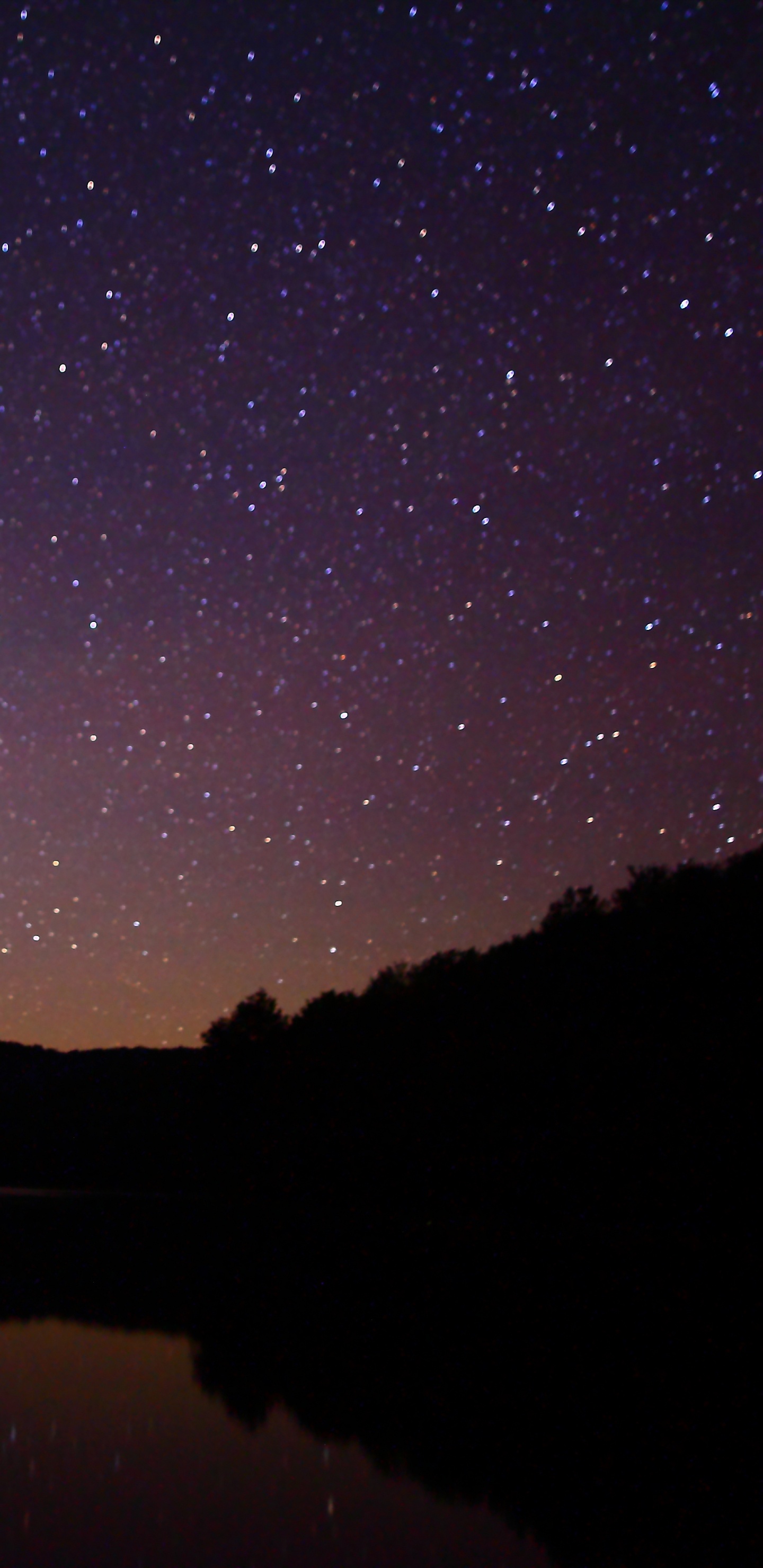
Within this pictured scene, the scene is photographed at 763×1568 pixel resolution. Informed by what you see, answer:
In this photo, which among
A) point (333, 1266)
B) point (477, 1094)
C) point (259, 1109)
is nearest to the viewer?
point (333, 1266)

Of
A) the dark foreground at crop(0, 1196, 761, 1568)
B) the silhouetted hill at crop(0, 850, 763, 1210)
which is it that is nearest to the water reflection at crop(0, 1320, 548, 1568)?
the dark foreground at crop(0, 1196, 761, 1568)

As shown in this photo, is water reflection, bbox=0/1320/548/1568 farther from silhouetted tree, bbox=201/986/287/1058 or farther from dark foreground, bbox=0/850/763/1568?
silhouetted tree, bbox=201/986/287/1058

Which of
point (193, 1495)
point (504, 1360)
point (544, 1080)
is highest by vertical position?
point (544, 1080)

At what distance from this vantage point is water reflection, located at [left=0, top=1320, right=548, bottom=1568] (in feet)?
16.4

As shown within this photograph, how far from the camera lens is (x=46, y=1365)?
909 cm

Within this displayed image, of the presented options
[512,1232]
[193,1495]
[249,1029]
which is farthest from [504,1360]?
[249,1029]

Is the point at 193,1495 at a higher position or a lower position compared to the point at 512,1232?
higher

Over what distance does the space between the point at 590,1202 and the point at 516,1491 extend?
2072cm

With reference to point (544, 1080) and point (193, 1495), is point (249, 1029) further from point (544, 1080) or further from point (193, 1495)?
point (193, 1495)

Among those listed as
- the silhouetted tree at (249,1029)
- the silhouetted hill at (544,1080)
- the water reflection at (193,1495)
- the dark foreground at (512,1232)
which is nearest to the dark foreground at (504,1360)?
the dark foreground at (512,1232)

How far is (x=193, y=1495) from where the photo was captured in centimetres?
589

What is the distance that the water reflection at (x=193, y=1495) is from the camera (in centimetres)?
501

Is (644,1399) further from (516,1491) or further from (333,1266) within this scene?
(333,1266)

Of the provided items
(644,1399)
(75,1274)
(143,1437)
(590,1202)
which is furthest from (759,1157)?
(143,1437)
